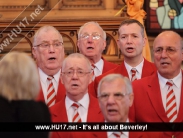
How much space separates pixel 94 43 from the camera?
18.8 feet

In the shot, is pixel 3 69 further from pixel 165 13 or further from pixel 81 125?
pixel 165 13

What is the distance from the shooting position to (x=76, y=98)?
15.0 ft

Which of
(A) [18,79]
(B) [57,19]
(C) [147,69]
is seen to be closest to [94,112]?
(C) [147,69]

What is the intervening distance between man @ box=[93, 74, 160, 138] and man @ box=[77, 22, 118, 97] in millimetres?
1526

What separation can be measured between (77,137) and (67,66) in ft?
2.04

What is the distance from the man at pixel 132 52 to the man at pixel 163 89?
1.61ft

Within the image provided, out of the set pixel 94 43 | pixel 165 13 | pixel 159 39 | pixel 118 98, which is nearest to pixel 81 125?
pixel 118 98

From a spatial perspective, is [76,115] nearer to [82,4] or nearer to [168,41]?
[168,41]

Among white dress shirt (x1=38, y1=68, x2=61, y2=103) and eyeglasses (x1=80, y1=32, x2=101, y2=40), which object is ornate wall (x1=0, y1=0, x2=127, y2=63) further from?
white dress shirt (x1=38, y1=68, x2=61, y2=103)

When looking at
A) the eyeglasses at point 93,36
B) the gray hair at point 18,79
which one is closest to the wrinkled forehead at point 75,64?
the eyeglasses at point 93,36

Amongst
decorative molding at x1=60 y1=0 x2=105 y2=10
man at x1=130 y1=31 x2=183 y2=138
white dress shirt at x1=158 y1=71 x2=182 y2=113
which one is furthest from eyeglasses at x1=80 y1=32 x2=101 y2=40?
decorative molding at x1=60 y1=0 x2=105 y2=10

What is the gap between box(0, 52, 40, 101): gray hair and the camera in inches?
127

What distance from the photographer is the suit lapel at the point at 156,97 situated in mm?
4637

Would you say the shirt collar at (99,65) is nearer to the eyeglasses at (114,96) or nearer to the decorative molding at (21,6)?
the eyeglasses at (114,96)
